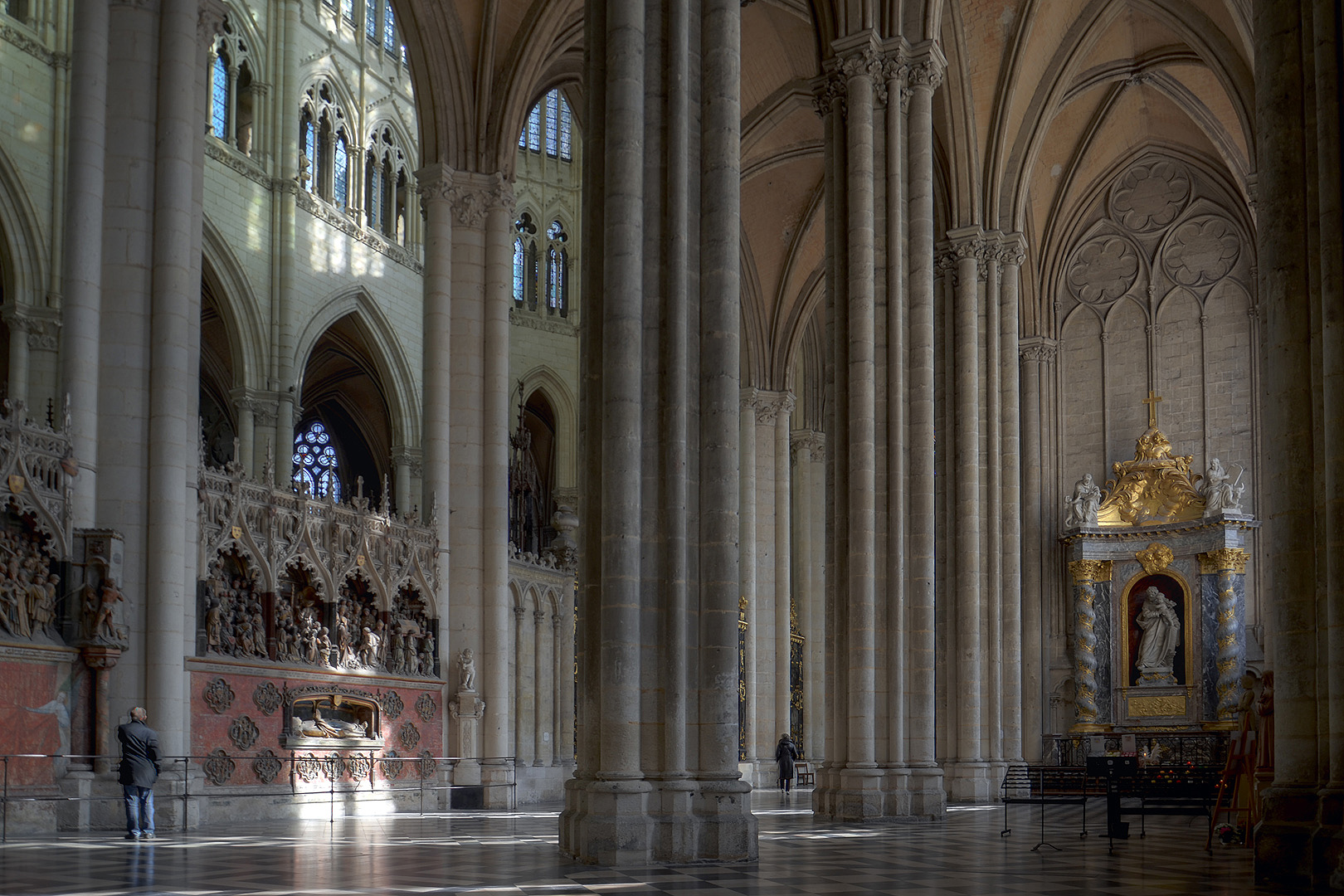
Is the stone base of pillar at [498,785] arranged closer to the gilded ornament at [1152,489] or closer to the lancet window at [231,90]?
the lancet window at [231,90]

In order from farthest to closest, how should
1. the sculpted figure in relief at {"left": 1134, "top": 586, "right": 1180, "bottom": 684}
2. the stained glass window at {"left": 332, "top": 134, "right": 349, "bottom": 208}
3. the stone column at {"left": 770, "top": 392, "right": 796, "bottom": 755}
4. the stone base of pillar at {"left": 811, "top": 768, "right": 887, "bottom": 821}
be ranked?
the stone column at {"left": 770, "top": 392, "right": 796, "bottom": 755}, the sculpted figure in relief at {"left": 1134, "top": 586, "right": 1180, "bottom": 684}, the stained glass window at {"left": 332, "top": 134, "right": 349, "bottom": 208}, the stone base of pillar at {"left": 811, "top": 768, "right": 887, "bottom": 821}

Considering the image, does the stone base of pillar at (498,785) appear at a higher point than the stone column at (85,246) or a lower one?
lower

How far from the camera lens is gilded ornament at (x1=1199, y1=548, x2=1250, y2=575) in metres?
31.7

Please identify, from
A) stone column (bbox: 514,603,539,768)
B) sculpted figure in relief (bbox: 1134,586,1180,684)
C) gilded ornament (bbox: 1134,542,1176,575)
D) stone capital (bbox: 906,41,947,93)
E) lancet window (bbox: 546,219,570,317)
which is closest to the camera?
stone capital (bbox: 906,41,947,93)

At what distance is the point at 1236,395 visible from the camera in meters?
34.0

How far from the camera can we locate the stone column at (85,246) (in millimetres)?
14930

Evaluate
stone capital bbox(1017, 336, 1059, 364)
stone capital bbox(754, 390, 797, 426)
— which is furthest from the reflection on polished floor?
stone capital bbox(1017, 336, 1059, 364)

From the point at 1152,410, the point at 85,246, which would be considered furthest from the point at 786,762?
the point at 85,246

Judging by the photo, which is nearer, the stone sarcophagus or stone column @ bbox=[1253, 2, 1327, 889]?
stone column @ bbox=[1253, 2, 1327, 889]

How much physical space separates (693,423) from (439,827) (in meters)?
6.42

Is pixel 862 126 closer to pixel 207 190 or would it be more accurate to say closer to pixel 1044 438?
pixel 207 190

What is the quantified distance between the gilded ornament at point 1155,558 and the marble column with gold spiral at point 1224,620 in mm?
724

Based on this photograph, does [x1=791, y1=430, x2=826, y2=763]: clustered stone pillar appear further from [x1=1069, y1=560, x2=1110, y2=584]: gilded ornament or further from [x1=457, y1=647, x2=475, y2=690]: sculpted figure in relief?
[x1=457, y1=647, x2=475, y2=690]: sculpted figure in relief

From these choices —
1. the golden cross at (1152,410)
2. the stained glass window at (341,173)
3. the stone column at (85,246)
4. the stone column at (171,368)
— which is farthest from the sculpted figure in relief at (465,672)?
the golden cross at (1152,410)
